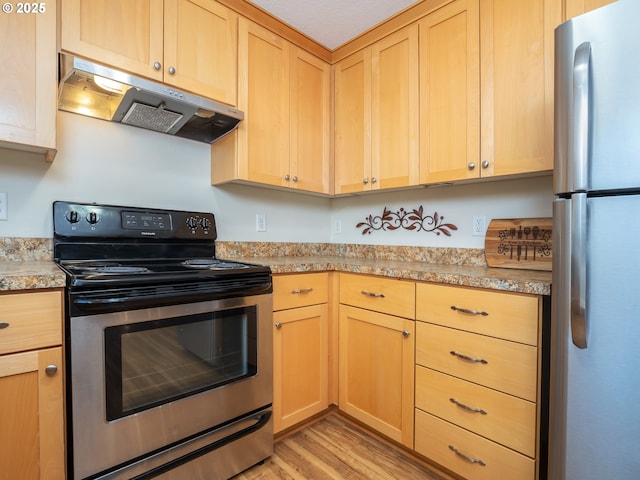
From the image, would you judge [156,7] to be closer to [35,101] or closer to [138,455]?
[35,101]

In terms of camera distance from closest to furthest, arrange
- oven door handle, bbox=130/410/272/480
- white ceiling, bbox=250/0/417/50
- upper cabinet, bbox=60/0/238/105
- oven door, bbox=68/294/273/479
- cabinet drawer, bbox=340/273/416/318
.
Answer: oven door, bbox=68/294/273/479 → oven door handle, bbox=130/410/272/480 → upper cabinet, bbox=60/0/238/105 → cabinet drawer, bbox=340/273/416/318 → white ceiling, bbox=250/0/417/50

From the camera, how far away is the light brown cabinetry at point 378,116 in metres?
1.86

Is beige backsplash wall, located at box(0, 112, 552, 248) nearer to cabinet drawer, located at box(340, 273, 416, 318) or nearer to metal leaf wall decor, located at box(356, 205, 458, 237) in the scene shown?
metal leaf wall decor, located at box(356, 205, 458, 237)

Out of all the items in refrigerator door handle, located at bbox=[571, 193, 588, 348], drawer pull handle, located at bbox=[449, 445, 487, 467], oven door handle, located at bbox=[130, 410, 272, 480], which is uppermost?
refrigerator door handle, located at bbox=[571, 193, 588, 348]

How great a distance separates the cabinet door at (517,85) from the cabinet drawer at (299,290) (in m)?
1.04

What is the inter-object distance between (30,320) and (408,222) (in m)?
1.96

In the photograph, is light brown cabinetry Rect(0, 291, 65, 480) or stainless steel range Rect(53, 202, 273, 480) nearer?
light brown cabinetry Rect(0, 291, 65, 480)

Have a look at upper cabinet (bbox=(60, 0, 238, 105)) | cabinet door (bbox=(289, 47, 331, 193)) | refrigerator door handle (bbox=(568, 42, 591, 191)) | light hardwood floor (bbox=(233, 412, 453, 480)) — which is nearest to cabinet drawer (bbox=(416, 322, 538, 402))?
light hardwood floor (bbox=(233, 412, 453, 480))

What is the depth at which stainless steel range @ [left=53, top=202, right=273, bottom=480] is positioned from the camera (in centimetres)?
107

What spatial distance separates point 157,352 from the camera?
1216 mm

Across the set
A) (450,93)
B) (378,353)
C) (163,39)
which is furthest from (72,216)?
(450,93)

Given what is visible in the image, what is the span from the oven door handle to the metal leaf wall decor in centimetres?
140

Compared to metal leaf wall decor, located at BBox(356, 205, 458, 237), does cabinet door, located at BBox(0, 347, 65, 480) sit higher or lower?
lower

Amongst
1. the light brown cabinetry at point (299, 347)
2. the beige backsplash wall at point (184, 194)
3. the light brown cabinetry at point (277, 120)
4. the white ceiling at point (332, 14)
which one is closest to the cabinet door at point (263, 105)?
the light brown cabinetry at point (277, 120)
